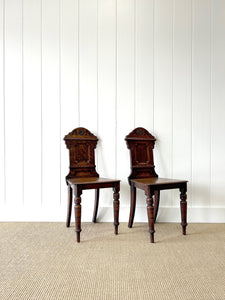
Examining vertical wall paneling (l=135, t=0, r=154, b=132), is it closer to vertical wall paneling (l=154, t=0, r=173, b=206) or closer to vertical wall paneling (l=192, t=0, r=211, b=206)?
vertical wall paneling (l=154, t=0, r=173, b=206)

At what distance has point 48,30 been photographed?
266 centimetres

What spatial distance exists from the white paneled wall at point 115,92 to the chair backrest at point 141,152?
11 cm

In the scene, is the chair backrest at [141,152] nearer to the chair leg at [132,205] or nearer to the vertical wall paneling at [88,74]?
the chair leg at [132,205]

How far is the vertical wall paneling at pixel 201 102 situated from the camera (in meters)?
2.64

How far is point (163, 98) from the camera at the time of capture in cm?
266

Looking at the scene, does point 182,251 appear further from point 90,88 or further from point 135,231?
point 90,88

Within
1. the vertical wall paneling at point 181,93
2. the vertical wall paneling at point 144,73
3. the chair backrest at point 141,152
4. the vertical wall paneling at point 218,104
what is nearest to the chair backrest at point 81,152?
the chair backrest at point 141,152

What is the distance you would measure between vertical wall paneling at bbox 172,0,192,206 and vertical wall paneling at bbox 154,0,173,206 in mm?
46

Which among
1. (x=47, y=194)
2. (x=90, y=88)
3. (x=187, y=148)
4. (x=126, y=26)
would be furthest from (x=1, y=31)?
(x=187, y=148)

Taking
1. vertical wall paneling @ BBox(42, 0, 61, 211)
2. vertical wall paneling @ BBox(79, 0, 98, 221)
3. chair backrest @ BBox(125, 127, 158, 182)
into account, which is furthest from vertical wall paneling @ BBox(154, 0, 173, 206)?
vertical wall paneling @ BBox(42, 0, 61, 211)

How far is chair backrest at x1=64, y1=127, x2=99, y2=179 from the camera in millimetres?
2492

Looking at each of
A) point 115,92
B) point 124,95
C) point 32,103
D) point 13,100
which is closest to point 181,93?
point 124,95

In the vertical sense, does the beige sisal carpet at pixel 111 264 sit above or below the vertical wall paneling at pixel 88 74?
below

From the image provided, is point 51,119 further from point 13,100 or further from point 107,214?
point 107,214
